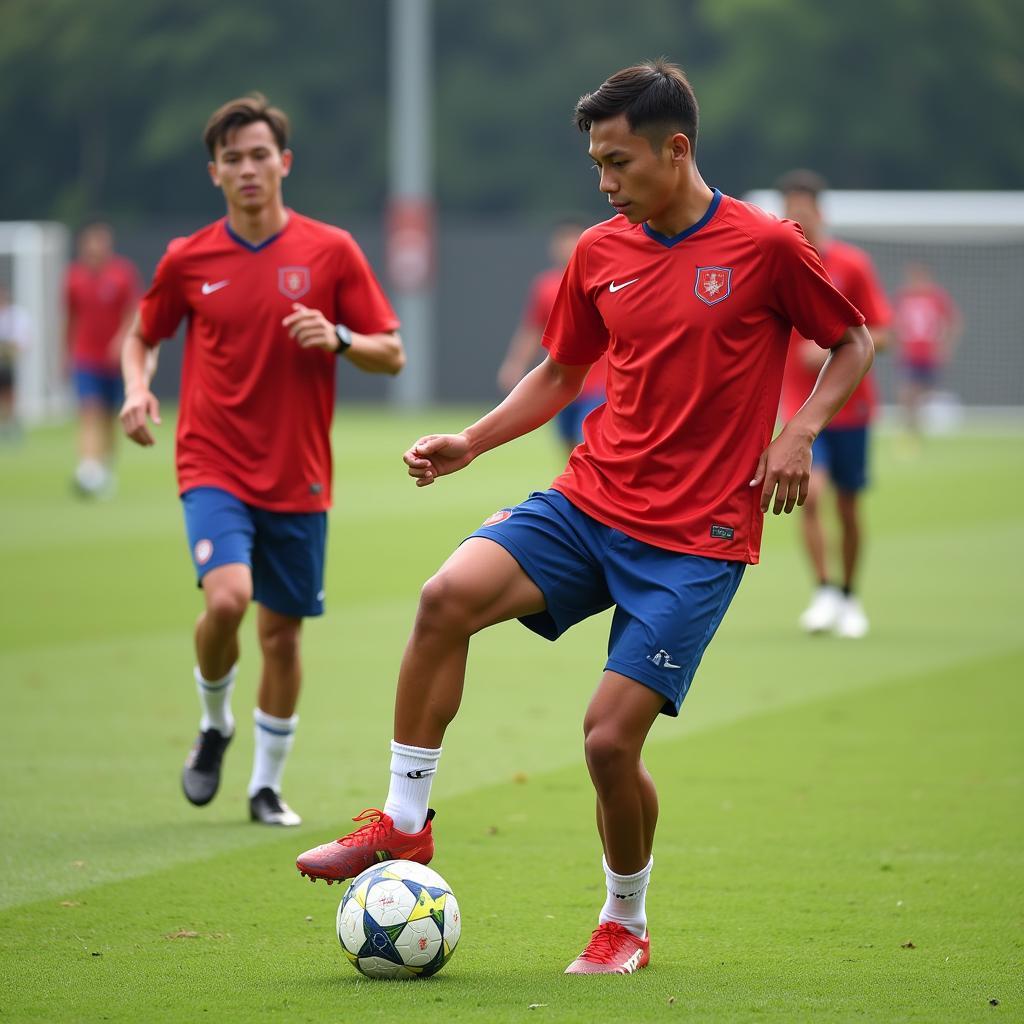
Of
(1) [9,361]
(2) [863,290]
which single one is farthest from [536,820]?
(1) [9,361]

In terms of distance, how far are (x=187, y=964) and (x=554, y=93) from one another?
44.7m

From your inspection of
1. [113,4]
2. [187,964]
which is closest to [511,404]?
[187,964]

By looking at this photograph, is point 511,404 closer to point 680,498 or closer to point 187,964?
point 680,498

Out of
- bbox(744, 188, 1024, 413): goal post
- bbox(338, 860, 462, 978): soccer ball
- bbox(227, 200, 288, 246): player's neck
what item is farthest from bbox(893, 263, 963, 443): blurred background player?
bbox(338, 860, 462, 978): soccer ball

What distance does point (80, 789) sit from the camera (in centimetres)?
721

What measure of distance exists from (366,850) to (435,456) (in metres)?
1.07

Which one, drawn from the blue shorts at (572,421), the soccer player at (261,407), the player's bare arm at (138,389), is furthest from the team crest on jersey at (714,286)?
the blue shorts at (572,421)

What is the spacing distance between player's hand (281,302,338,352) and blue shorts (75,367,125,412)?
1271 cm

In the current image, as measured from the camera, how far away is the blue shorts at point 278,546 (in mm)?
6641

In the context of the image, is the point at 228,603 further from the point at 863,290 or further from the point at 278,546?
the point at 863,290

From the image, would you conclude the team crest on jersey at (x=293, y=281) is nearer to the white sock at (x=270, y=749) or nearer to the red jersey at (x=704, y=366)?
the white sock at (x=270, y=749)

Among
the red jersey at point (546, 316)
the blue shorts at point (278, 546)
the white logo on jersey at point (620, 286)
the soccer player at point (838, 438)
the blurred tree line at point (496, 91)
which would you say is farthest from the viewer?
the blurred tree line at point (496, 91)

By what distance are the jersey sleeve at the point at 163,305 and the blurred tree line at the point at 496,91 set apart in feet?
133

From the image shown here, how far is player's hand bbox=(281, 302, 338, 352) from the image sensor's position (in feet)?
21.0
